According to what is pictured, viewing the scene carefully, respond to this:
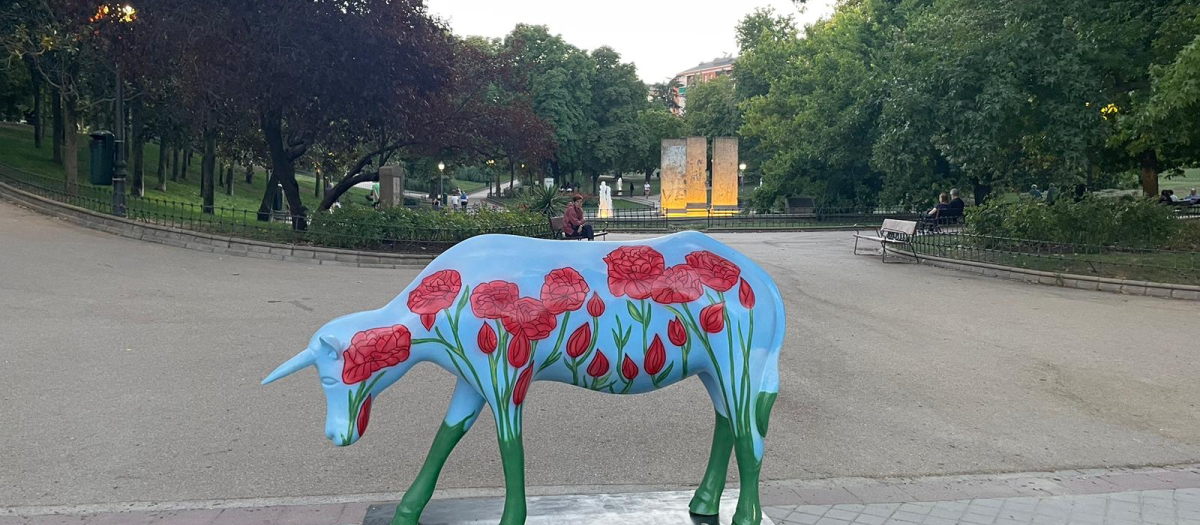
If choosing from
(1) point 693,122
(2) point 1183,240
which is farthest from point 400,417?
(1) point 693,122

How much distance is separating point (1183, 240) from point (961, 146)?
537cm

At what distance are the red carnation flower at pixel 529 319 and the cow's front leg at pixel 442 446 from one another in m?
0.44

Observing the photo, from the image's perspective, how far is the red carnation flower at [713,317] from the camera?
145 inches

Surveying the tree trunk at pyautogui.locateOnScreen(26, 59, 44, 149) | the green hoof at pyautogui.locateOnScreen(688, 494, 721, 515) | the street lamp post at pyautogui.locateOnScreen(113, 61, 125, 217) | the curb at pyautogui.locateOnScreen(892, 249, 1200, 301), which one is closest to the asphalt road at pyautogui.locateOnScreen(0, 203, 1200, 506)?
the curb at pyautogui.locateOnScreen(892, 249, 1200, 301)

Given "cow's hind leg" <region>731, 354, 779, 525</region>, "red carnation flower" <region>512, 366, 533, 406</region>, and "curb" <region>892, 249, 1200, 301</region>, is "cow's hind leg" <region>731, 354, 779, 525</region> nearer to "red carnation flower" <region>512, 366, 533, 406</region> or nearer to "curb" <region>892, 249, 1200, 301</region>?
"red carnation flower" <region>512, 366, 533, 406</region>

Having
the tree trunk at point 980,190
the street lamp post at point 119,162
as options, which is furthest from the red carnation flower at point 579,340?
the tree trunk at point 980,190

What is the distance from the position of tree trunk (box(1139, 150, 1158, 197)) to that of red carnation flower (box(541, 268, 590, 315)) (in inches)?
871

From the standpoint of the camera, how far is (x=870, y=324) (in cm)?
1055

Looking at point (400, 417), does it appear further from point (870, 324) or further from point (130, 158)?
point (130, 158)

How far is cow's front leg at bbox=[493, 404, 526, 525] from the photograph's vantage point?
3.58 metres

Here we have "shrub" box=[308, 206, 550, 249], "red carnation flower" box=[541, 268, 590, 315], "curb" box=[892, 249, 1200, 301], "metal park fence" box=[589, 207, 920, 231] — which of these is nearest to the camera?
"red carnation flower" box=[541, 268, 590, 315]

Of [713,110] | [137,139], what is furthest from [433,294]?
[713,110]

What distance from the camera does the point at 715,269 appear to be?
380cm

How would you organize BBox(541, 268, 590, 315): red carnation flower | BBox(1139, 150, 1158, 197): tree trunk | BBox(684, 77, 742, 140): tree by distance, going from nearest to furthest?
BBox(541, 268, 590, 315): red carnation flower
BBox(1139, 150, 1158, 197): tree trunk
BBox(684, 77, 742, 140): tree
